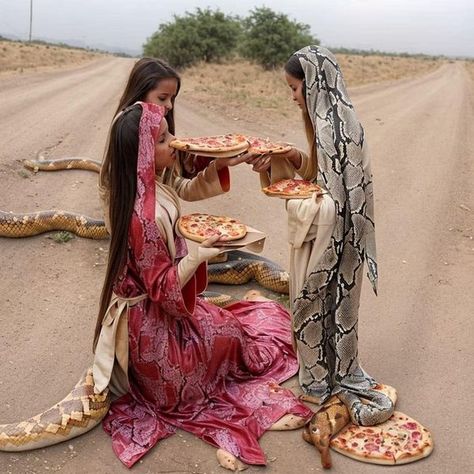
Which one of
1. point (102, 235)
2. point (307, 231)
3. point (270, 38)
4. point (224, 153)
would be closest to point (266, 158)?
point (224, 153)

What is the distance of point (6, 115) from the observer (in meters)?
14.6

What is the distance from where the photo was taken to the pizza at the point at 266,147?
14.4ft

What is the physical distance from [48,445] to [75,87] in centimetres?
1896

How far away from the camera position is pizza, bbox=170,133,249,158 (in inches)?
160

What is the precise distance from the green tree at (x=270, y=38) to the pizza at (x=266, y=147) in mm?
32274

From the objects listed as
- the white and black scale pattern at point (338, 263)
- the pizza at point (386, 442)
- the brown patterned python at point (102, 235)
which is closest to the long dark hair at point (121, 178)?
the white and black scale pattern at point (338, 263)

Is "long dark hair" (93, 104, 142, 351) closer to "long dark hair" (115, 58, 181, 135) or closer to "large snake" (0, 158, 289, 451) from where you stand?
"long dark hair" (115, 58, 181, 135)

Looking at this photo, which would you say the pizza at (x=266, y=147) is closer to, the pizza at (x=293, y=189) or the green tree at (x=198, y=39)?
the pizza at (x=293, y=189)

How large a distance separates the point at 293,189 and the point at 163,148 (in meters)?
0.88

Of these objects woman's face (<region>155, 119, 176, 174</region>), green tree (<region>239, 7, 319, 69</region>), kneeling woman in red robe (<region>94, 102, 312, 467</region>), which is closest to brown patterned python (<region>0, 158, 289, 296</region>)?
kneeling woman in red robe (<region>94, 102, 312, 467</region>)

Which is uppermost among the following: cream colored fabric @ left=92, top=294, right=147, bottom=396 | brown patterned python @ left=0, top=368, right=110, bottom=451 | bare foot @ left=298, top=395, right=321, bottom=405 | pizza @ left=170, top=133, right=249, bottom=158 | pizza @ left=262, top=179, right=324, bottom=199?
pizza @ left=170, top=133, right=249, bottom=158

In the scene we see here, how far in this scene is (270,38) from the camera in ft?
121

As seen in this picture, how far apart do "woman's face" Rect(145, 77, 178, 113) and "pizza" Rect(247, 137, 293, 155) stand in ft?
2.22

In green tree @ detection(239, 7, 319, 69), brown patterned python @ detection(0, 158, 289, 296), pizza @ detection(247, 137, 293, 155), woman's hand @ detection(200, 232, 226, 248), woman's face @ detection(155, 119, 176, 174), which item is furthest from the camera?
green tree @ detection(239, 7, 319, 69)
